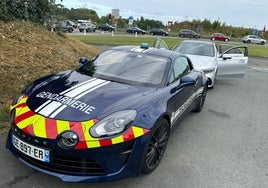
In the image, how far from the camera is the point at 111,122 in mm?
2969

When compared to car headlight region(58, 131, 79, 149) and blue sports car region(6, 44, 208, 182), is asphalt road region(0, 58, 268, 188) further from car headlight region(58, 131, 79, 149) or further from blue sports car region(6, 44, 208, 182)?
car headlight region(58, 131, 79, 149)

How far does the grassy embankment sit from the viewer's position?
5.32 m

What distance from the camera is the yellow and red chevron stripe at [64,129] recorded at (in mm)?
2768

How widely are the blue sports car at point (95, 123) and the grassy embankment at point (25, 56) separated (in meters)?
1.47

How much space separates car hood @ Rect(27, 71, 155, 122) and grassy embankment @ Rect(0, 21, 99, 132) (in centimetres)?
131

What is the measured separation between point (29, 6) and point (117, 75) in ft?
19.3

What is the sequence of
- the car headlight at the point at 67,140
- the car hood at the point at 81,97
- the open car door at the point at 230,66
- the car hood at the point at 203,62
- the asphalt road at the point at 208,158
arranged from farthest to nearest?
the open car door at the point at 230,66 < the car hood at the point at 203,62 < the asphalt road at the point at 208,158 < the car hood at the point at 81,97 < the car headlight at the point at 67,140

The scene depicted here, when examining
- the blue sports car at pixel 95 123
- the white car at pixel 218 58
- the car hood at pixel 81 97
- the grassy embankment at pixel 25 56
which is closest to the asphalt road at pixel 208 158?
the blue sports car at pixel 95 123

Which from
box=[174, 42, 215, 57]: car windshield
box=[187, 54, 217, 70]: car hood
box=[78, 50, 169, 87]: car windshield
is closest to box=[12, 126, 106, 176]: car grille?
box=[78, 50, 169, 87]: car windshield

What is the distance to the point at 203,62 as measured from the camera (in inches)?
332

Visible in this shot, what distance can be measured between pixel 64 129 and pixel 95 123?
1.03ft

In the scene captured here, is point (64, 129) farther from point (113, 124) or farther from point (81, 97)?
point (81, 97)

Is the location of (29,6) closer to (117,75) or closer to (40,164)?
(117,75)

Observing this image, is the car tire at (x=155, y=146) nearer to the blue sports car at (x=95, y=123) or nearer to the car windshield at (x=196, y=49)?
the blue sports car at (x=95, y=123)
